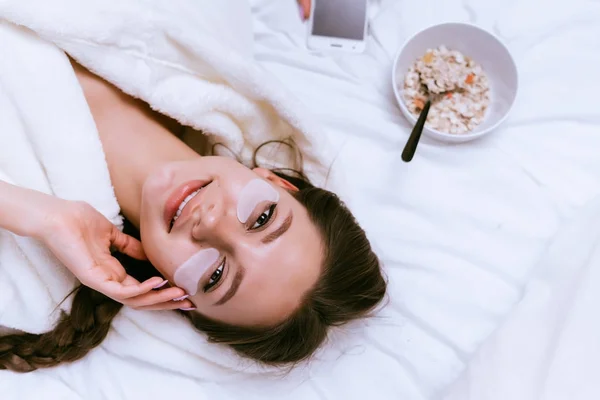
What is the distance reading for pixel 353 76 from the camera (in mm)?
1036

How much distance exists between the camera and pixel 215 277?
74 cm

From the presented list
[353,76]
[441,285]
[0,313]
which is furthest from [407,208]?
[0,313]

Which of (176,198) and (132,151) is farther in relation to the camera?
(132,151)

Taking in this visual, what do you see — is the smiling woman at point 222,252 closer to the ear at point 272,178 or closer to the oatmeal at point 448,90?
the ear at point 272,178

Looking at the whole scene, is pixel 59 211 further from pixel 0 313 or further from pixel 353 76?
pixel 353 76

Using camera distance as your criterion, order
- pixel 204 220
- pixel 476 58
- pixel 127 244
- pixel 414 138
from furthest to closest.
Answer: pixel 476 58 < pixel 414 138 < pixel 127 244 < pixel 204 220

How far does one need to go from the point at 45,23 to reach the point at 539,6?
88 cm

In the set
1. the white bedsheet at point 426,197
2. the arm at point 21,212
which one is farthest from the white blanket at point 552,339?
the arm at point 21,212

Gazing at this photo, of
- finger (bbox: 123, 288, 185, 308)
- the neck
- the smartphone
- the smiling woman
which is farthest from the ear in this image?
the smartphone

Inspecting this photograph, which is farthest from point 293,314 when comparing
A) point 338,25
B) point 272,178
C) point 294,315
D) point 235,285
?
point 338,25

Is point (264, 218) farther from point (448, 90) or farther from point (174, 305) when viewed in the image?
point (448, 90)

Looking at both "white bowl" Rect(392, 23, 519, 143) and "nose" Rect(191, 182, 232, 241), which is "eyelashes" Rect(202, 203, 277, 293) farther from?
"white bowl" Rect(392, 23, 519, 143)

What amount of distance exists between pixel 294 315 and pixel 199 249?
0.17 m

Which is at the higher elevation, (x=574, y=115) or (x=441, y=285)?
(x=574, y=115)
